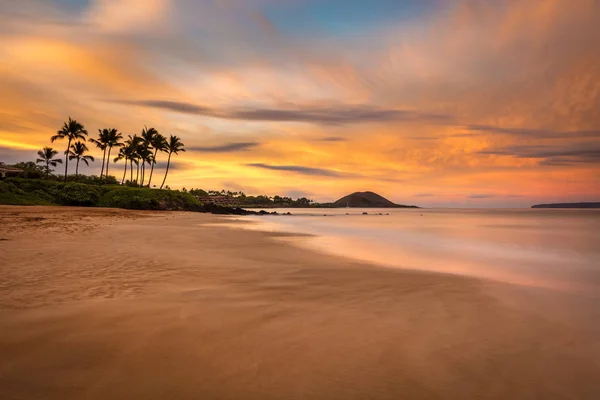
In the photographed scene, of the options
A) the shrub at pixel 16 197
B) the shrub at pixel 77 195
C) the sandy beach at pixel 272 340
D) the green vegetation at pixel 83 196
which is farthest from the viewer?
the shrub at pixel 77 195

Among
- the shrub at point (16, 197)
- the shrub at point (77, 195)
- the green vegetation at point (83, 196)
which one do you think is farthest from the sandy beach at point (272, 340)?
the shrub at point (77, 195)

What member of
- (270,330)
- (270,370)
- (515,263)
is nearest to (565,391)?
(270,370)

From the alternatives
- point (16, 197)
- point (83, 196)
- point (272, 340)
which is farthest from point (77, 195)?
point (272, 340)

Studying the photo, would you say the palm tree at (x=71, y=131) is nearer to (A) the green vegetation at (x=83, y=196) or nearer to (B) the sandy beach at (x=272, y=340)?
(A) the green vegetation at (x=83, y=196)

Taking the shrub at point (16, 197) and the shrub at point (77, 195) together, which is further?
the shrub at point (77, 195)

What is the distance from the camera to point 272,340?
4348 mm

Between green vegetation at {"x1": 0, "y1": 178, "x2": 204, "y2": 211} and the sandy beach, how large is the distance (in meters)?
49.0

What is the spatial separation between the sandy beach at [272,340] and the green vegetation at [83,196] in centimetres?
4899

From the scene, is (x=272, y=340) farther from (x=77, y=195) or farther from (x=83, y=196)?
(x=83, y=196)

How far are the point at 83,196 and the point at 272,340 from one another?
59.4 m

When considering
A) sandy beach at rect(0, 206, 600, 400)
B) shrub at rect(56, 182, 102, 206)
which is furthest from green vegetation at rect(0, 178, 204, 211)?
sandy beach at rect(0, 206, 600, 400)

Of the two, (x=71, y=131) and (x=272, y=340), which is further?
(x=71, y=131)

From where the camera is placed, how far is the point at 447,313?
579cm

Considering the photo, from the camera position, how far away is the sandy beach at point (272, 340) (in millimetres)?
3285
